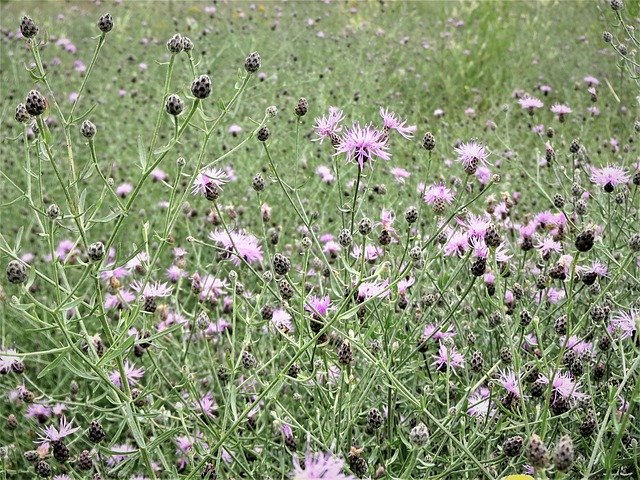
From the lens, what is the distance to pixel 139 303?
947mm

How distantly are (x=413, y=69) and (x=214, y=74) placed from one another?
3.77 feet

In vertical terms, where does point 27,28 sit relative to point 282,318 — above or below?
above

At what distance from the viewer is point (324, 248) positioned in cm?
189

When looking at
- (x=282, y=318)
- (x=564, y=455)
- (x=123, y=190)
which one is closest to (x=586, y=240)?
(x=564, y=455)

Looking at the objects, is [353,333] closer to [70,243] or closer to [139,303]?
[139,303]

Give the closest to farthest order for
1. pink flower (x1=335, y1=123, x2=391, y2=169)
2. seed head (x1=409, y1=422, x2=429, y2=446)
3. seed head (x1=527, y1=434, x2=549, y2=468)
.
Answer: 1. seed head (x1=527, y1=434, x2=549, y2=468)
2. seed head (x1=409, y1=422, x2=429, y2=446)
3. pink flower (x1=335, y1=123, x2=391, y2=169)

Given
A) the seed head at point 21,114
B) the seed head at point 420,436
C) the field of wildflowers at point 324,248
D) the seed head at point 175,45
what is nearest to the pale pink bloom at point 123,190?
the field of wildflowers at point 324,248

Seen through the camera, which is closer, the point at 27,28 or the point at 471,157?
the point at 27,28

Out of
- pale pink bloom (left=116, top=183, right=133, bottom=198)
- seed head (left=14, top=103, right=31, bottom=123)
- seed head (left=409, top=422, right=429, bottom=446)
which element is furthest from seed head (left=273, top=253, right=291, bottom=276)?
pale pink bloom (left=116, top=183, right=133, bottom=198)

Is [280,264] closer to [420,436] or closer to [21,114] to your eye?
[420,436]

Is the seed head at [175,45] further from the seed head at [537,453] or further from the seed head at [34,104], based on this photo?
the seed head at [537,453]

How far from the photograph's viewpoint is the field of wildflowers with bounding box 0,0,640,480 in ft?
3.25

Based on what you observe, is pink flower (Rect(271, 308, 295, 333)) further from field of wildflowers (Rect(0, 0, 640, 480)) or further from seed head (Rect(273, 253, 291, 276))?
seed head (Rect(273, 253, 291, 276))

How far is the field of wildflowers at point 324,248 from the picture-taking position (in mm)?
992
